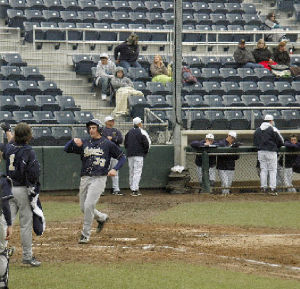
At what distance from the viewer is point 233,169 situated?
19203 millimetres

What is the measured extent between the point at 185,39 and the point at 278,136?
9501 mm

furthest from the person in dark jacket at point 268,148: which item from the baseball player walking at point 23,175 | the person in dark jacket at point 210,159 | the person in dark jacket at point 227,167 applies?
the baseball player walking at point 23,175

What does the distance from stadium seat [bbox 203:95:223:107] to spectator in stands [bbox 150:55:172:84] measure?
138cm

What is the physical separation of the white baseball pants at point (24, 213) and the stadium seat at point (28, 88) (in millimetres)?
11722

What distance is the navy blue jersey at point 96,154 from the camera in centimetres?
1155

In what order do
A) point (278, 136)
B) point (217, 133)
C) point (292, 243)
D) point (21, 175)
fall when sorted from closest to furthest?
point (21, 175) < point (292, 243) < point (278, 136) < point (217, 133)

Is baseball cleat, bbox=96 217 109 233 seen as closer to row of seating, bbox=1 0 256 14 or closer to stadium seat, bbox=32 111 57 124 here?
stadium seat, bbox=32 111 57 124

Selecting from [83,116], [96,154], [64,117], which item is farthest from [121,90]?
[96,154]

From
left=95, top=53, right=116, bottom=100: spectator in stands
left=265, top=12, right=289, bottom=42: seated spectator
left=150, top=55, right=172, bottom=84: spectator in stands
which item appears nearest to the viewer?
left=95, top=53, right=116, bottom=100: spectator in stands

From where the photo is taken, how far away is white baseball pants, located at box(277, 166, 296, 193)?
63.3ft

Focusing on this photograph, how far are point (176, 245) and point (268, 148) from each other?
7489 millimetres

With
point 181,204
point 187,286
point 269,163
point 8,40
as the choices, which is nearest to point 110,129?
point 181,204

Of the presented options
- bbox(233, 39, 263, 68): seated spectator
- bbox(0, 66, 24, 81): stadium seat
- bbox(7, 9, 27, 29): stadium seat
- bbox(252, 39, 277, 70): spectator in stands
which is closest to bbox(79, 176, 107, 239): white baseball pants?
bbox(0, 66, 24, 81): stadium seat

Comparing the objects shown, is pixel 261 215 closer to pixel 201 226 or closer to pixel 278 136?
pixel 201 226
